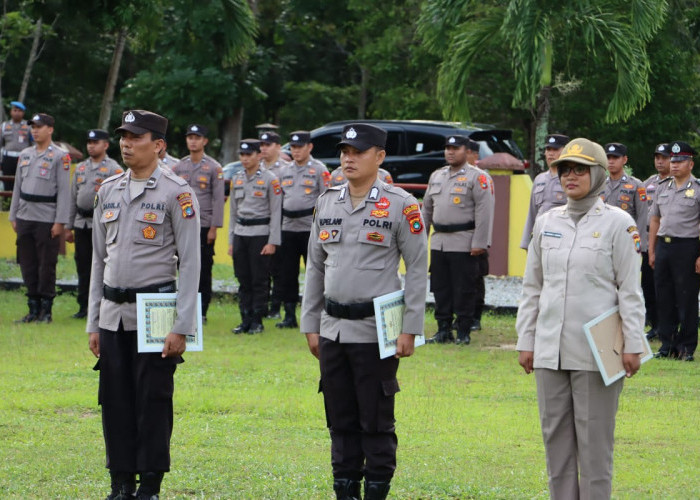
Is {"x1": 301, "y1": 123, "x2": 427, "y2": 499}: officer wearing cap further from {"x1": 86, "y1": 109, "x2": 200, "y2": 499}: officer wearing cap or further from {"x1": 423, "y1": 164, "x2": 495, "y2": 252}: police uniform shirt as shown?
{"x1": 423, "y1": 164, "x2": 495, "y2": 252}: police uniform shirt

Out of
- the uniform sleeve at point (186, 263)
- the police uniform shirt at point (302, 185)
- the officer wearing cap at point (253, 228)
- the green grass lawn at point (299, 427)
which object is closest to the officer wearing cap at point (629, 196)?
the green grass lawn at point (299, 427)

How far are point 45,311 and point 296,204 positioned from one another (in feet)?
11.3

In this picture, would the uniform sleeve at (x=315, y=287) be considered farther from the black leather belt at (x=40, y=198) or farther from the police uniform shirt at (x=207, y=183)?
the black leather belt at (x=40, y=198)

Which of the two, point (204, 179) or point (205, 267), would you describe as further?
point (205, 267)

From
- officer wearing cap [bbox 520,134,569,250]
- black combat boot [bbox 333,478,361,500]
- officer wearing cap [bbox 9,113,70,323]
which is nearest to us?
black combat boot [bbox 333,478,361,500]

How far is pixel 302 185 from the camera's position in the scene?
49.2 feet

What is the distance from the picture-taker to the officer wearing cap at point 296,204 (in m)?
15.0

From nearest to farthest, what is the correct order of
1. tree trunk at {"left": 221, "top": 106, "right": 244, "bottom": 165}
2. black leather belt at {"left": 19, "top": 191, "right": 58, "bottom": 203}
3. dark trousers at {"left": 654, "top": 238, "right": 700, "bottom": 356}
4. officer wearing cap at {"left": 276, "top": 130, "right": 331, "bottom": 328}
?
dark trousers at {"left": 654, "top": 238, "right": 700, "bottom": 356}, black leather belt at {"left": 19, "top": 191, "right": 58, "bottom": 203}, officer wearing cap at {"left": 276, "top": 130, "right": 331, "bottom": 328}, tree trunk at {"left": 221, "top": 106, "right": 244, "bottom": 165}

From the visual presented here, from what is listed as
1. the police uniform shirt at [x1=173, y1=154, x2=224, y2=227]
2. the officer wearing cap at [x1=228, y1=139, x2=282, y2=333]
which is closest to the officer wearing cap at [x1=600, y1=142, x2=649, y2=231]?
the officer wearing cap at [x1=228, y1=139, x2=282, y2=333]

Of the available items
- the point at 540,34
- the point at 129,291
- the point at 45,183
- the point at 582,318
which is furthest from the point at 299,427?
the point at 540,34

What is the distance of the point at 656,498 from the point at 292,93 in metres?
30.5

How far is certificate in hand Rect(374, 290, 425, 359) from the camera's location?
21.6 ft

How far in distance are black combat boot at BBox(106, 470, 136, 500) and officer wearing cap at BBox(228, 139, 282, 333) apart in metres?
7.63

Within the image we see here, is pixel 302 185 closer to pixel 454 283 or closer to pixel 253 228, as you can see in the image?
pixel 253 228
